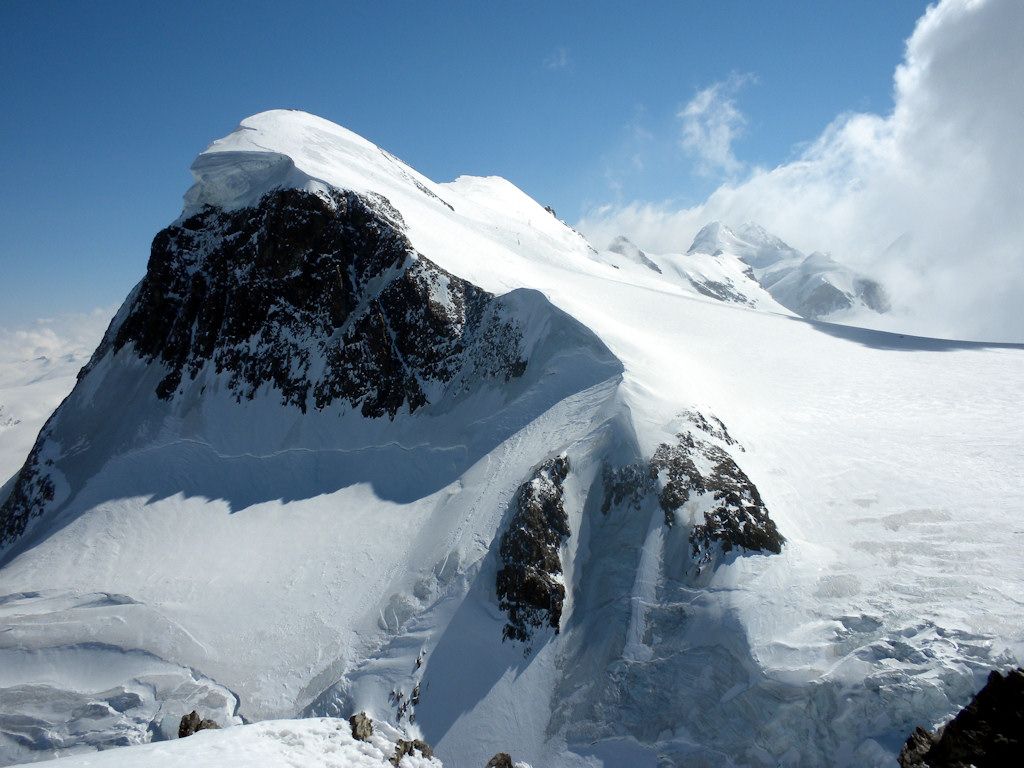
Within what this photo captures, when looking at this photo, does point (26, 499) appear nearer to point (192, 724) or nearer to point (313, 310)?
point (313, 310)

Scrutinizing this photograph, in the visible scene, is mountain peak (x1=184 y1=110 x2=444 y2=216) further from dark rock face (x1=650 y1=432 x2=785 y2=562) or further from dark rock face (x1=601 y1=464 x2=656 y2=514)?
dark rock face (x1=650 y1=432 x2=785 y2=562)

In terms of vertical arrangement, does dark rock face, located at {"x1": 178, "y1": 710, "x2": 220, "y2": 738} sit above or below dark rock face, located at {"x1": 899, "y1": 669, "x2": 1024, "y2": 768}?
below

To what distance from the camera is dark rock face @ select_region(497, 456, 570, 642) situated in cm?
2327

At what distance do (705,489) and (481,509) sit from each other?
10776 millimetres

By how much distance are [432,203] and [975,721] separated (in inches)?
1960

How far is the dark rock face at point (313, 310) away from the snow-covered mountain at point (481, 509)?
218 mm

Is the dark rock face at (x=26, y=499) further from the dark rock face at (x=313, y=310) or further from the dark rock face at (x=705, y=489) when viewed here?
the dark rock face at (x=705, y=489)

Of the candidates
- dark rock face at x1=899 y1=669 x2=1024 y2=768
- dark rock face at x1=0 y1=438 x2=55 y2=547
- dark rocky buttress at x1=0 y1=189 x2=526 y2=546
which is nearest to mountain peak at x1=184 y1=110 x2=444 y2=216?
dark rocky buttress at x1=0 y1=189 x2=526 y2=546

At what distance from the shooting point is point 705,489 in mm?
23875

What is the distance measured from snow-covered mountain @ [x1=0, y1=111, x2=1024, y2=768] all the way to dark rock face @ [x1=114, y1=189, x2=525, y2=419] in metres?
0.22

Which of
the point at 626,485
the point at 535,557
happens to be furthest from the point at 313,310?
the point at 626,485

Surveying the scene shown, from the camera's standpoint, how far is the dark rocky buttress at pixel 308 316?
121 ft

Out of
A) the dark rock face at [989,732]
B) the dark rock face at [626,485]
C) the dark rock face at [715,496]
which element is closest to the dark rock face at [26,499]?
the dark rock face at [626,485]

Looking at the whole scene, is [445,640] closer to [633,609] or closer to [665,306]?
[633,609]
